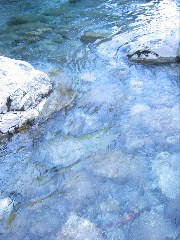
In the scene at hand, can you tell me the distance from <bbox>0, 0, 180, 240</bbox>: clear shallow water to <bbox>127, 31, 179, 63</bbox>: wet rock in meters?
0.22

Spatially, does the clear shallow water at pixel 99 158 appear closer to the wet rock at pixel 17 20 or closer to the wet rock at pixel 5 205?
the wet rock at pixel 5 205

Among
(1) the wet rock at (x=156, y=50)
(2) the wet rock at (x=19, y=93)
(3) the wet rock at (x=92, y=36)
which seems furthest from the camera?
(3) the wet rock at (x=92, y=36)

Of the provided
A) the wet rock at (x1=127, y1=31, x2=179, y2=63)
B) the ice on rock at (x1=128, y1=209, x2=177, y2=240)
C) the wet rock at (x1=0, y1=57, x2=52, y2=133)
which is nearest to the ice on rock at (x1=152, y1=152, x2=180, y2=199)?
the ice on rock at (x1=128, y1=209, x2=177, y2=240)

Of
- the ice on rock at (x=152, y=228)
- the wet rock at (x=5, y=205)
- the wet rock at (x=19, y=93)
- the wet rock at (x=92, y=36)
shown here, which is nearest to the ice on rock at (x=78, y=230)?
the ice on rock at (x=152, y=228)

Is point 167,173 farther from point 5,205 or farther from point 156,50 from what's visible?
point 156,50

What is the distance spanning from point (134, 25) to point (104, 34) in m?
1.00

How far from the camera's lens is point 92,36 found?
6.45 meters

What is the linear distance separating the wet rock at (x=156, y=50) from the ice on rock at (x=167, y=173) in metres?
2.59

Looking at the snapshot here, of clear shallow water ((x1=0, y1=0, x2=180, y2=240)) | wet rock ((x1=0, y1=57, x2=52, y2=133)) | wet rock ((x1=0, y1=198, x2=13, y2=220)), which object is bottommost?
wet rock ((x1=0, y1=198, x2=13, y2=220))

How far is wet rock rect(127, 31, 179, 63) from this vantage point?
5.11m

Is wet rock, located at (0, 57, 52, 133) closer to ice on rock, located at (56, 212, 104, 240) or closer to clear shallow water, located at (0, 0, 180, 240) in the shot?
clear shallow water, located at (0, 0, 180, 240)

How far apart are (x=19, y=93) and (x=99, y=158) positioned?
5.66ft

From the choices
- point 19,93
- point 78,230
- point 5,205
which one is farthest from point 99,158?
point 19,93

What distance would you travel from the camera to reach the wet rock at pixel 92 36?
6334 mm
